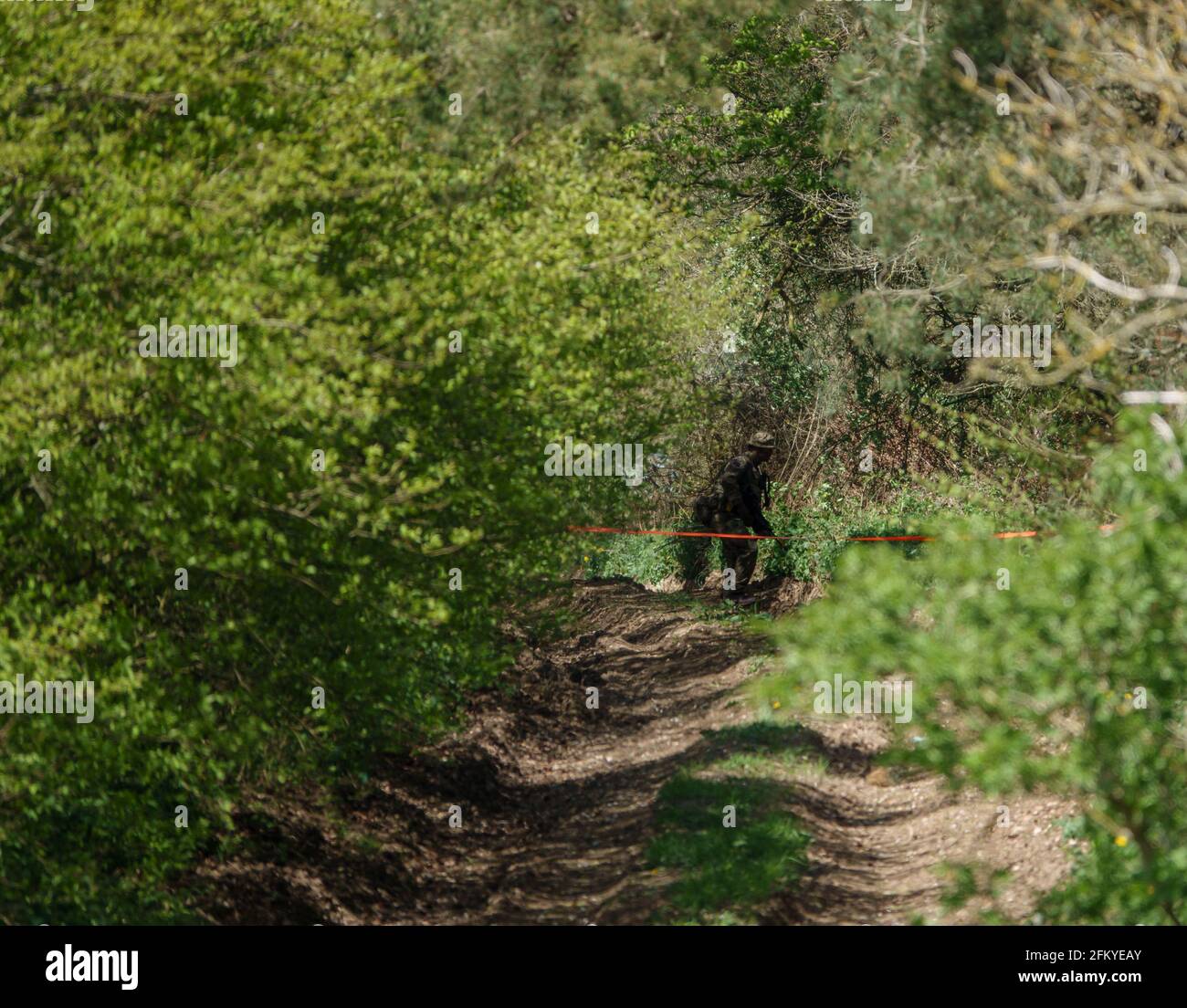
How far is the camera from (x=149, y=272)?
6969mm

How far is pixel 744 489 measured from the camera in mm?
20219

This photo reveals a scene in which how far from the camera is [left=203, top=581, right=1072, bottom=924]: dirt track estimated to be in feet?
29.8

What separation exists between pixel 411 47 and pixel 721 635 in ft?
35.3

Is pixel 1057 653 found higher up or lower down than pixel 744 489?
lower down

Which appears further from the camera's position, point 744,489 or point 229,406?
point 744,489

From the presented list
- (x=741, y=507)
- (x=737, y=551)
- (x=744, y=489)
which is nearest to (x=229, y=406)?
(x=744, y=489)

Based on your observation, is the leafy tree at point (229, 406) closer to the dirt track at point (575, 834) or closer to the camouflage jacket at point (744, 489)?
the dirt track at point (575, 834)

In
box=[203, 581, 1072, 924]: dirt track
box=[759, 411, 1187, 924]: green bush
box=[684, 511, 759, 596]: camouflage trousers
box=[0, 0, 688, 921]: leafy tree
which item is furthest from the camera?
box=[684, 511, 759, 596]: camouflage trousers

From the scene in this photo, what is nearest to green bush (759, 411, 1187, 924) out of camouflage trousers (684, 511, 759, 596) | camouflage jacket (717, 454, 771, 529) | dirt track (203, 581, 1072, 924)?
dirt track (203, 581, 1072, 924)

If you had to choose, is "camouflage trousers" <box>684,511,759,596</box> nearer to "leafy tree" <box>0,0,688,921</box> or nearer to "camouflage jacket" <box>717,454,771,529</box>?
"camouflage jacket" <box>717,454,771,529</box>

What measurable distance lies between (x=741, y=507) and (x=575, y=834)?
971 centimetres

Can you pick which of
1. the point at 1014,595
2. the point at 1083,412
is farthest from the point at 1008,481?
the point at 1014,595

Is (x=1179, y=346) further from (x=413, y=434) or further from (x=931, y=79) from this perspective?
(x=413, y=434)

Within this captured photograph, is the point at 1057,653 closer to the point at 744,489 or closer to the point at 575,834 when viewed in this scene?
the point at 575,834
